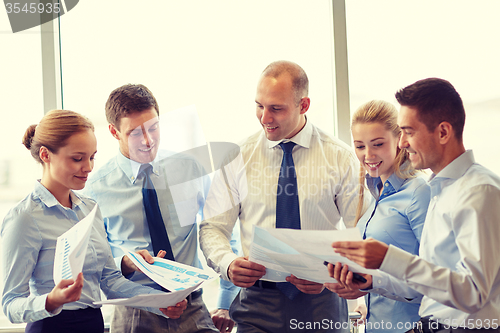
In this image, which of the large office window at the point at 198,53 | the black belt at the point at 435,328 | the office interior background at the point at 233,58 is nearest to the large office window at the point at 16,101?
the office interior background at the point at 233,58

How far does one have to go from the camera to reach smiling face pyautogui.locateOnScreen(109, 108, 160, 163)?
1.75 meters

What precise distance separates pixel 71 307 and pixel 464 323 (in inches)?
50.0

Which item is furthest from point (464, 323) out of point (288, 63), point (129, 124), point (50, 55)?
point (50, 55)

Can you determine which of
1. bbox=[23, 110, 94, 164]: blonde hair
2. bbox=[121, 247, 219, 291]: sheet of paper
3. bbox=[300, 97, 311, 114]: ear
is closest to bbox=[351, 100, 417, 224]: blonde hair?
bbox=[300, 97, 311, 114]: ear

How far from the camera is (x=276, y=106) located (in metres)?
1.74

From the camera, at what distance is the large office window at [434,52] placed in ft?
7.34

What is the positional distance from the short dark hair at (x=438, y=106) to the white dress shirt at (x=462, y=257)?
12cm

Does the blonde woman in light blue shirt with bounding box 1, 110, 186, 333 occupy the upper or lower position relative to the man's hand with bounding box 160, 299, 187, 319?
upper

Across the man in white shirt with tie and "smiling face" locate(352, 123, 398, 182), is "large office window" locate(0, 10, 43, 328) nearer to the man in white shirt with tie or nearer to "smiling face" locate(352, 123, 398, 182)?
the man in white shirt with tie

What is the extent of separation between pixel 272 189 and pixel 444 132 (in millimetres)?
755

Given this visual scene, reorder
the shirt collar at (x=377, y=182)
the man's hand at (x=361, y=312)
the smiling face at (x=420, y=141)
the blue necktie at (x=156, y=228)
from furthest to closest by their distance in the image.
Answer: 1. the man's hand at (x=361, y=312)
2. the blue necktie at (x=156, y=228)
3. the shirt collar at (x=377, y=182)
4. the smiling face at (x=420, y=141)

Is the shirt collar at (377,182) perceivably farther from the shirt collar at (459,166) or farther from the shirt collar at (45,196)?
the shirt collar at (45,196)

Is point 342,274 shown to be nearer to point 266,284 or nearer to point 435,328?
point 435,328

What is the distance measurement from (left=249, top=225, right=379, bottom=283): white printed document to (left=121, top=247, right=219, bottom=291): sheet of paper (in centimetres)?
21
